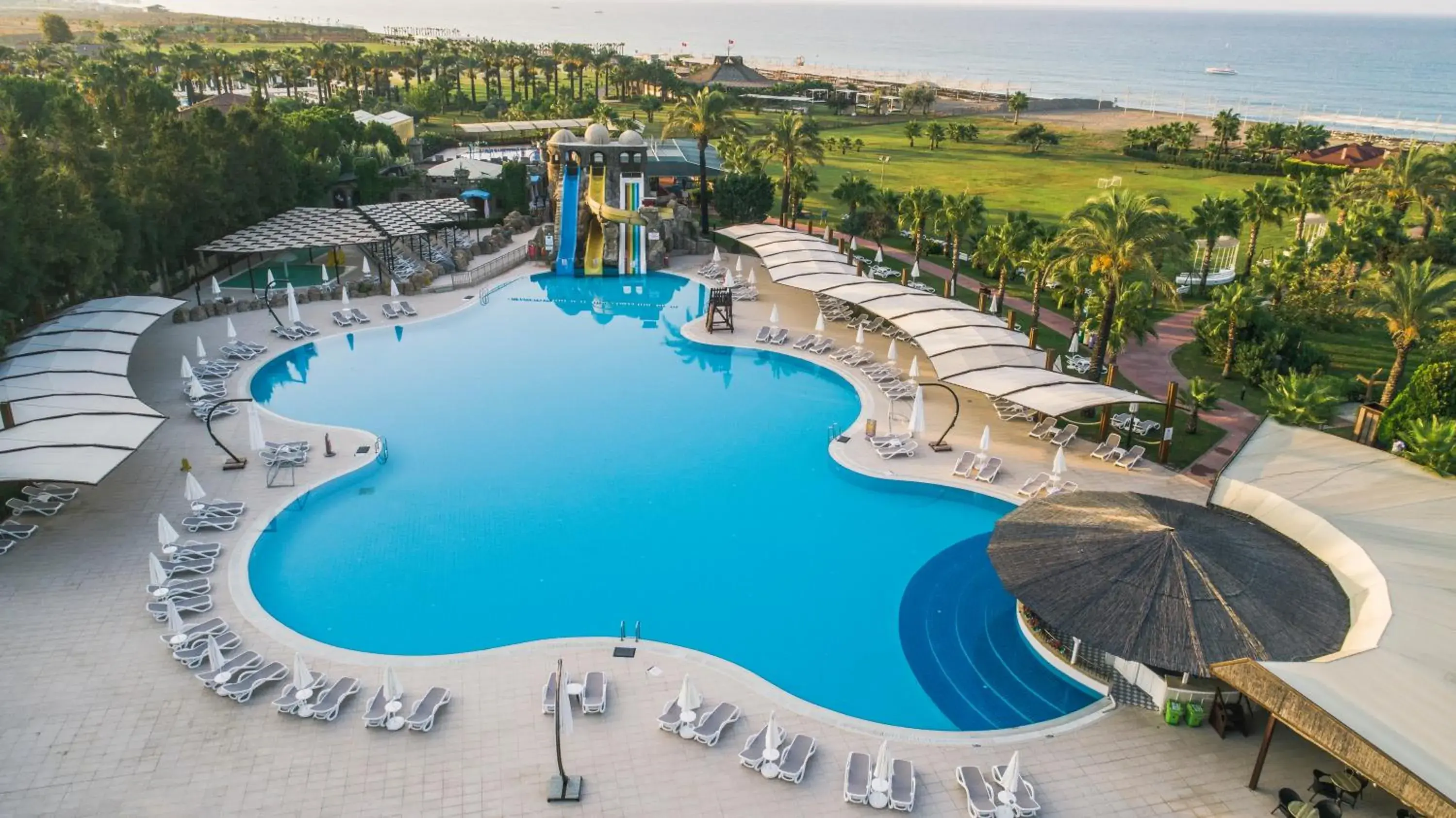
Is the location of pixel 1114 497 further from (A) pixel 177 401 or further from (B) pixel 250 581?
(A) pixel 177 401

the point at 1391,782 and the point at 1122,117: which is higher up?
the point at 1122,117

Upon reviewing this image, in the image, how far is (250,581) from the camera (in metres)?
21.8

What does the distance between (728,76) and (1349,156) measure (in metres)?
92.1

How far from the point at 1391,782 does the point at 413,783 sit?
15075 mm

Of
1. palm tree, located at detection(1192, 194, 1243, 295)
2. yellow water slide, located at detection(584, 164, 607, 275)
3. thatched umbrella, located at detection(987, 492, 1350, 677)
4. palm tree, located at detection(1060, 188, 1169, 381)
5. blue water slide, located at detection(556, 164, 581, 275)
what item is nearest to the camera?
thatched umbrella, located at detection(987, 492, 1350, 677)

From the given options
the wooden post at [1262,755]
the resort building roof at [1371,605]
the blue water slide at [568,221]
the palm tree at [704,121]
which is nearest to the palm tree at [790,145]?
the palm tree at [704,121]

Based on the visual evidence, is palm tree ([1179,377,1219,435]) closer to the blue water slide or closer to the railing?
the blue water slide

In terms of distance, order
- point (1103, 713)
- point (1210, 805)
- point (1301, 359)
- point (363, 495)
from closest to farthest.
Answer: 1. point (1210, 805)
2. point (1103, 713)
3. point (363, 495)
4. point (1301, 359)

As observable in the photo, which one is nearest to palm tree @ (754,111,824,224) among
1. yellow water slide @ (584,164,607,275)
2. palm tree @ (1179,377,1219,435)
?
yellow water slide @ (584,164,607,275)

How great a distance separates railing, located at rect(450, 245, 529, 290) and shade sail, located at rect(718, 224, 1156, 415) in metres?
13.5

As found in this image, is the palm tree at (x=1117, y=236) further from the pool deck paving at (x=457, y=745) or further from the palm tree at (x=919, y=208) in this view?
the pool deck paving at (x=457, y=745)

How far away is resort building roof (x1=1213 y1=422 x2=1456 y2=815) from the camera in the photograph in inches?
549

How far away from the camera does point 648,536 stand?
24188 millimetres

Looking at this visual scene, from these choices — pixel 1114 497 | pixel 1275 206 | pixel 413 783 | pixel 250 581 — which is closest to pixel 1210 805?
pixel 1114 497
